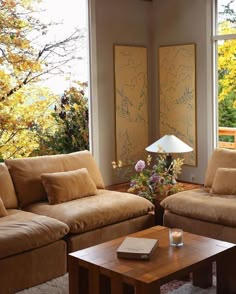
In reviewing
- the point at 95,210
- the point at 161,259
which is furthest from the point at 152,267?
the point at 95,210

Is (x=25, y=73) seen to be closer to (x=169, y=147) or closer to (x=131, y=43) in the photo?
(x=131, y=43)

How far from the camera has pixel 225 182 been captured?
4.49 meters

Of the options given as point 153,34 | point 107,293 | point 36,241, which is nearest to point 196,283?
point 107,293

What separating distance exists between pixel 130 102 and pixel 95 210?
9.43 feet

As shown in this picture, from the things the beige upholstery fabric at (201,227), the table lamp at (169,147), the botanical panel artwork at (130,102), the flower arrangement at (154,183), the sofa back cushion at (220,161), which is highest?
the botanical panel artwork at (130,102)

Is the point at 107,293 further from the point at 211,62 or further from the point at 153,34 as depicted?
the point at 153,34

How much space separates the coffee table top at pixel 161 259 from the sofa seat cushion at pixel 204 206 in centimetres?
74

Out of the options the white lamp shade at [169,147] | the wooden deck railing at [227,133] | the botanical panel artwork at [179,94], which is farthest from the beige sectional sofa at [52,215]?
the wooden deck railing at [227,133]

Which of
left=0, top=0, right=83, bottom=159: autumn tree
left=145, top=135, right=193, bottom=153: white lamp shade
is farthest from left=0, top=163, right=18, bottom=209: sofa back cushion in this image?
left=145, top=135, right=193, bottom=153: white lamp shade

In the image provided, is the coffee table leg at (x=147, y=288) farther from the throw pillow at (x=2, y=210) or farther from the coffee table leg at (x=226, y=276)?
the throw pillow at (x=2, y=210)

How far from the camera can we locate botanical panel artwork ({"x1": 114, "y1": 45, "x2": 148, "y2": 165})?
653 centimetres

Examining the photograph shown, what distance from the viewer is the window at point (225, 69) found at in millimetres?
6141

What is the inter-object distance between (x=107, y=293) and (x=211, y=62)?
4.10m

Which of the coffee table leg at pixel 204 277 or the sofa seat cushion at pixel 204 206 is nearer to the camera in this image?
the coffee table leg at pixel 204 277
